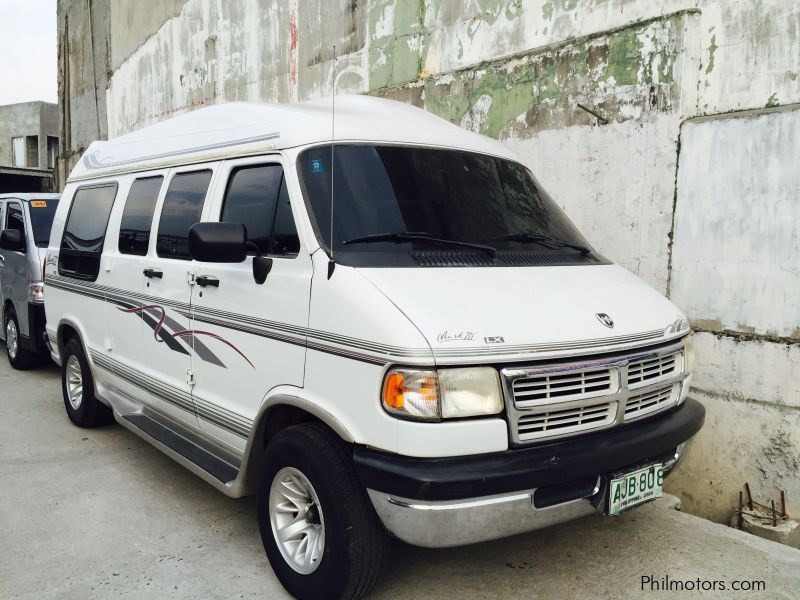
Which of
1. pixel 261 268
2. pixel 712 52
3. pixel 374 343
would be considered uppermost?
pixel 712 52

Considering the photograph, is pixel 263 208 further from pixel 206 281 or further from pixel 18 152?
pixel 18 152

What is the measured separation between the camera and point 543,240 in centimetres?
388

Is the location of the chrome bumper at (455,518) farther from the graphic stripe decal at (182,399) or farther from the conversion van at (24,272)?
the conversion van at (24,272)

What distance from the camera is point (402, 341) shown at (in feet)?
8.98

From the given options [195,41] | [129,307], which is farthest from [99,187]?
[195,41]

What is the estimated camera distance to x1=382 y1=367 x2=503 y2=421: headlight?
A: 273cm

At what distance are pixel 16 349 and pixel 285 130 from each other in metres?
6.31

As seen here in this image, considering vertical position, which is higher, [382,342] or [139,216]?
[139,216]

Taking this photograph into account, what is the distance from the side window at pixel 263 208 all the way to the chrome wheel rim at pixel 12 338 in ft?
18.7

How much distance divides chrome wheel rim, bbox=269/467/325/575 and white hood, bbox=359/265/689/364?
966 mm

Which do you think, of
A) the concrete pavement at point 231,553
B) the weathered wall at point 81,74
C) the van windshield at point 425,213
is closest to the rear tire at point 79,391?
the concrete pavement at point 231,553

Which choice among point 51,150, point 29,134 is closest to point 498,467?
point 51,150

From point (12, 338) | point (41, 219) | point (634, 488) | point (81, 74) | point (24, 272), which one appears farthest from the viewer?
point (81, 74)

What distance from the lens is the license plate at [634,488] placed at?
10.0ft
